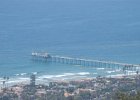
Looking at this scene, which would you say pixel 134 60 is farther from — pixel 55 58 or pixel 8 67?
pixel 8 67

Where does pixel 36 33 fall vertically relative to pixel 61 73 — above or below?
above

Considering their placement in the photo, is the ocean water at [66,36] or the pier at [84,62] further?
the ocean water at [66,36]

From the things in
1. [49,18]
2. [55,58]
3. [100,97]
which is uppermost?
[49,18]

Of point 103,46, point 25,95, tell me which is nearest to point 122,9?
point 103,46

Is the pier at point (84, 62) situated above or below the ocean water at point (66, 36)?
below

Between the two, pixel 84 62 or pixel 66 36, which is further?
pixel 66 36
